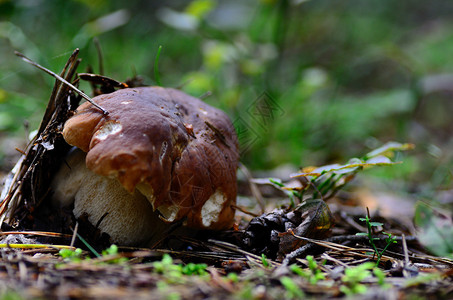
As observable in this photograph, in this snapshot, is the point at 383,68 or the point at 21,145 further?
the point at 383,68

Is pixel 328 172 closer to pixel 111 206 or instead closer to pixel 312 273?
pixel 312 273

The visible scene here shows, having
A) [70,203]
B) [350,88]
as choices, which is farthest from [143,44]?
[350,88]

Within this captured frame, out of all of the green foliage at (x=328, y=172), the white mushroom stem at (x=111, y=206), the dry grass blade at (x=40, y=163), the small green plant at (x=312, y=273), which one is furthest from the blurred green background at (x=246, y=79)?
the small green plant at (x=312, y=273)

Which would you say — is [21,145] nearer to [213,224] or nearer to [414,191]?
[213,224]

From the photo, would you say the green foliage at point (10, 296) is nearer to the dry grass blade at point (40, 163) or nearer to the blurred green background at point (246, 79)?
the dry grass blade at point (40, 163)

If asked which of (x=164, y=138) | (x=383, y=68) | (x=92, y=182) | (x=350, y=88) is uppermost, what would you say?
(x=383, y=68)

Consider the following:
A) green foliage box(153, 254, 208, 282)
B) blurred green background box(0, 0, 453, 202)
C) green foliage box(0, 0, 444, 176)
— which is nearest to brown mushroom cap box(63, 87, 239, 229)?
green foliage box(153, 254, 208, 282)

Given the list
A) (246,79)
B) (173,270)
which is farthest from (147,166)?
(246,79)

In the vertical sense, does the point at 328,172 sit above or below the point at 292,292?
above
